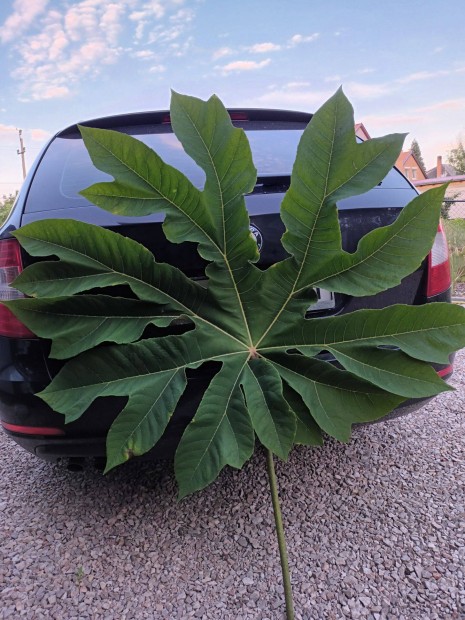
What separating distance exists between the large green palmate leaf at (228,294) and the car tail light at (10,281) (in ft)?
1.03

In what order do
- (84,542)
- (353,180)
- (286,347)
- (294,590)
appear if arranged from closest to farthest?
1. (353,180)
2. (286,347)
3. (294,590)
4. (84,542)

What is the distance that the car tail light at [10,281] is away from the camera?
1.57m

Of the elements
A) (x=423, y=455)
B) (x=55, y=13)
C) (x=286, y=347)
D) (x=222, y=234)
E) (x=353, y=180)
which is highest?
A: (x=55, y=13)

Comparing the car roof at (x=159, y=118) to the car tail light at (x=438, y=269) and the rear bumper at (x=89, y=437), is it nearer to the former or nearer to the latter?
the car tail light at (x=438, y=269)

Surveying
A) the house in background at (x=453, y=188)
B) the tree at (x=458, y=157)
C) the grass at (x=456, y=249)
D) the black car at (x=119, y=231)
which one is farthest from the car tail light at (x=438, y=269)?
the tree at (x=458, y=157)

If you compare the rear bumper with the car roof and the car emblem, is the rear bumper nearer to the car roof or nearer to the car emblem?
the car emblem

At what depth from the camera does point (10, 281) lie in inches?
62.0

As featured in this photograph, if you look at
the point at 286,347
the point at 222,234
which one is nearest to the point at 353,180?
the point at 222,234

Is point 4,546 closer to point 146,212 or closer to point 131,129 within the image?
point 146,212

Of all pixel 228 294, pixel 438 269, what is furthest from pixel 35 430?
pixel 438 269

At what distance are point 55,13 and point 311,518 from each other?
4925 millimetres

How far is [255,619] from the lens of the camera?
145 centimetres

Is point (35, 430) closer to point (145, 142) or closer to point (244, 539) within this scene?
point (244, 539)

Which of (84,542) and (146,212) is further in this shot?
(84,542)
